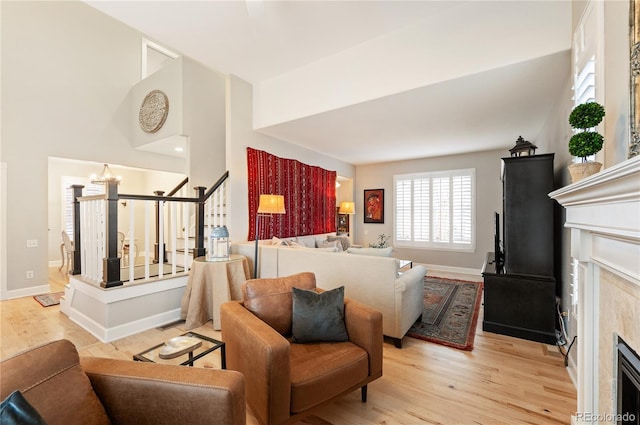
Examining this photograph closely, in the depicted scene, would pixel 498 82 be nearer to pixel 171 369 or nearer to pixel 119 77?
pixel 171 369

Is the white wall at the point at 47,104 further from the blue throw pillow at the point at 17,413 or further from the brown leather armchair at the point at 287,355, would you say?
the blue throw pillow at the point at 17,413

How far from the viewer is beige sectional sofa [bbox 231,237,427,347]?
8.77 feet

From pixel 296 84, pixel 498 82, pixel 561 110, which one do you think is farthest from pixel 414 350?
pixel 296 84

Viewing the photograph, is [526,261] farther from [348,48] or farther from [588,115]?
[348,48]

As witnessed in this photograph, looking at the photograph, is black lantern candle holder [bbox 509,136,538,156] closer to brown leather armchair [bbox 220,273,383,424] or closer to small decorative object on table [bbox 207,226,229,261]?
brown leather armchair [bbox 220,273,383,424]

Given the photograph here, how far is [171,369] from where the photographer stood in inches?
46.1

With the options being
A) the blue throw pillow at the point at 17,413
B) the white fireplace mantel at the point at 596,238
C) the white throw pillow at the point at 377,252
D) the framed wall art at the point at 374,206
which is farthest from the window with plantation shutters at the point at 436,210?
the blue throw pillow at the point at 17,413

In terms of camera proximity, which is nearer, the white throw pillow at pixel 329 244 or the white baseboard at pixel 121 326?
the white baseboard at pixel 121 326

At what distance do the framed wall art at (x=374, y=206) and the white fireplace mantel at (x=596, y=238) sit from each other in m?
5.49

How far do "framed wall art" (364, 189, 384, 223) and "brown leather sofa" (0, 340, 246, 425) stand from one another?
6300 millimetres

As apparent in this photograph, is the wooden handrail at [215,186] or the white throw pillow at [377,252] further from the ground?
the wooden handrail at [215,186]

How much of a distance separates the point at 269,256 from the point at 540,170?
326 centimetres

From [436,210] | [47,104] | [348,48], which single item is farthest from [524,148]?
[47,104]

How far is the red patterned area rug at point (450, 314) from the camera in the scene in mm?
2879
